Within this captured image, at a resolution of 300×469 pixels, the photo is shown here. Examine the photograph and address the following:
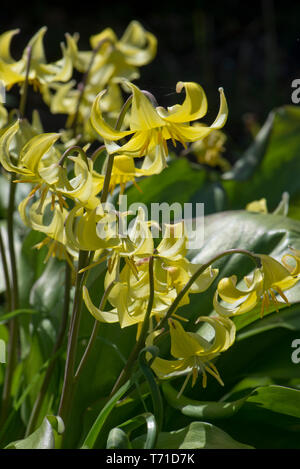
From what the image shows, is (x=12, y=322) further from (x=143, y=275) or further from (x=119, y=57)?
(x=119, y=57)

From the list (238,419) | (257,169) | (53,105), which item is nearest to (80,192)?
(238,419)

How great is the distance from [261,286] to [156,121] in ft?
0.85

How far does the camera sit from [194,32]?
4.88 metres

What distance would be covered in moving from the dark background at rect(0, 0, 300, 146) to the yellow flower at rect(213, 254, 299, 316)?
351 centimetres

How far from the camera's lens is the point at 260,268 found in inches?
31.6

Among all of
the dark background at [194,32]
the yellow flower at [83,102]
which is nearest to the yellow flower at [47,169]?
the yellow flower at [83,102]

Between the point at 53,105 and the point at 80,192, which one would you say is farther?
the point at 53,105

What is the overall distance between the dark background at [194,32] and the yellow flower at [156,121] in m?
3.51

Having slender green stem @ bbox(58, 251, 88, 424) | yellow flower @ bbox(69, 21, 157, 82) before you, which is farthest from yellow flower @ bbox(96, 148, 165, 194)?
yellow flower @ bbox(69, 21, 157, 82)

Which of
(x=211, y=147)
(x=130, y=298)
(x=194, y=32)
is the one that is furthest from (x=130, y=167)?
(x=194, y=32)

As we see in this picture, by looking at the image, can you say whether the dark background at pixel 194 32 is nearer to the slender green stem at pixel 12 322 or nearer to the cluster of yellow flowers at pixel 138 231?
the slender green stem at pixel 12 322

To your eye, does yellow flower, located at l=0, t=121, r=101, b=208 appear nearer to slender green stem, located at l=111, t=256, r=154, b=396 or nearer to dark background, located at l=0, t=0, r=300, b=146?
slender green stem, located at l=111, t=256, r=154, b=396
